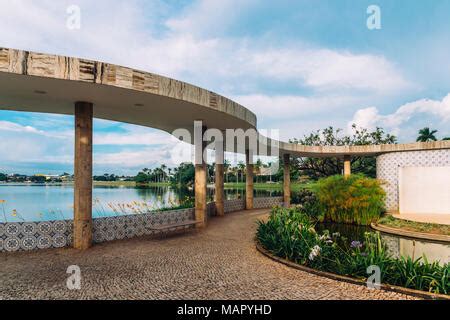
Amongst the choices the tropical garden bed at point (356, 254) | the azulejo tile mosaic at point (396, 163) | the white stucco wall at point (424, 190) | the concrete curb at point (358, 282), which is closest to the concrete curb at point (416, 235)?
the tropical garden bed at point (356, 254)

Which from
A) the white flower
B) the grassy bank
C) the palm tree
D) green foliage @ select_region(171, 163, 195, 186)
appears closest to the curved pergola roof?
the white flower

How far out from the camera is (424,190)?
41.0 feet

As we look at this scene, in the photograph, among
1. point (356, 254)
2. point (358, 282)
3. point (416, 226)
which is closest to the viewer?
point (358, 282)

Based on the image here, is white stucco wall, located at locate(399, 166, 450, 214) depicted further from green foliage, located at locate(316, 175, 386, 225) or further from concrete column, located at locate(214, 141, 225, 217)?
concrete column, located at locate(214, 141, 225, 217)

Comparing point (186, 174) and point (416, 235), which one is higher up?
point (186, 174)

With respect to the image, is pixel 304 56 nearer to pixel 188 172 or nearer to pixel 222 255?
pixel 222 255

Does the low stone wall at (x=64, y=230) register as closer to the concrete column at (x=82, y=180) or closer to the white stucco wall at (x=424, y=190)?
the concrete column at (x=82, y=180)

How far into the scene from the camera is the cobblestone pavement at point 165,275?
3.91 meters

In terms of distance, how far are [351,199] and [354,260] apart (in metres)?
7.03

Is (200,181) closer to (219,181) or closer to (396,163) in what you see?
(219,181)

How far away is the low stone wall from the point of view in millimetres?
6109

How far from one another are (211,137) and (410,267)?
758 cm

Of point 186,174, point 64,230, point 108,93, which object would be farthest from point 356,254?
point 186,174
